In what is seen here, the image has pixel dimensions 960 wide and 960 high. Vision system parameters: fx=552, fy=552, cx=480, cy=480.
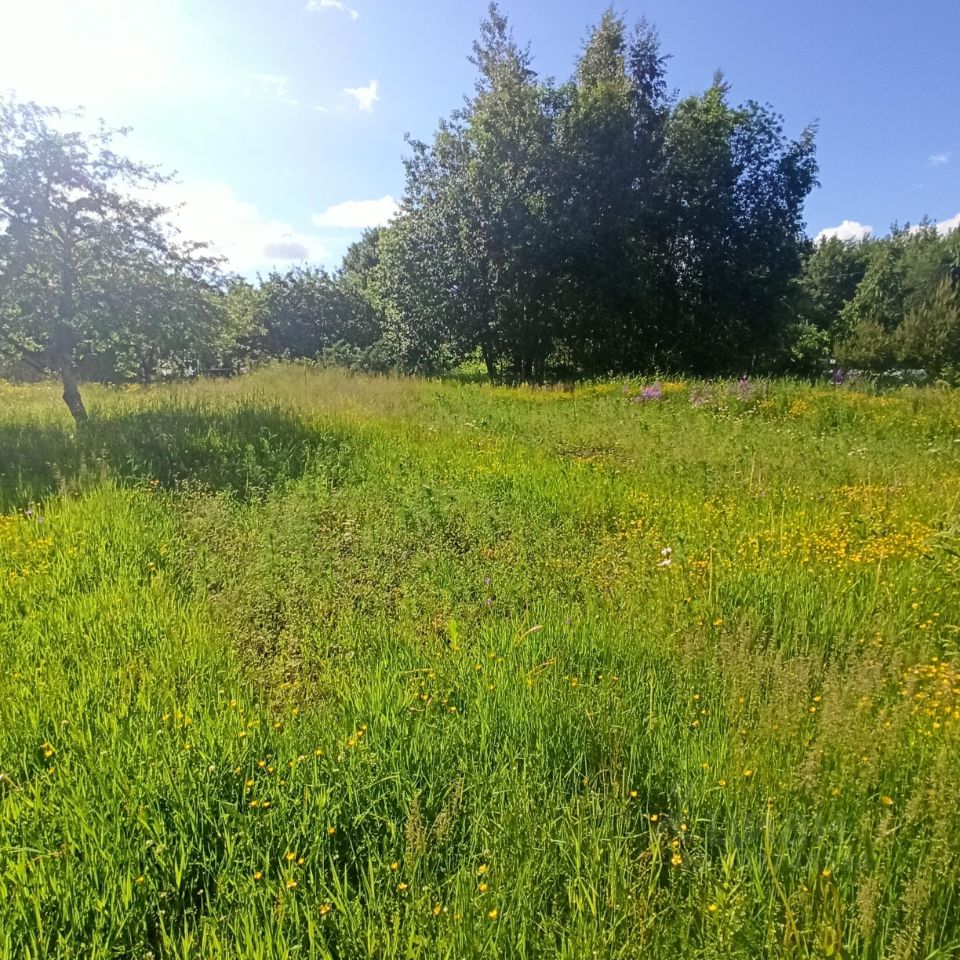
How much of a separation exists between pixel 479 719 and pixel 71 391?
899cm

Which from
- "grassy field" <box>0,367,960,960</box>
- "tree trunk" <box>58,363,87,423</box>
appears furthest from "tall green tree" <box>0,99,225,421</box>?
"grassy field" <box>0,367,960,960</box>

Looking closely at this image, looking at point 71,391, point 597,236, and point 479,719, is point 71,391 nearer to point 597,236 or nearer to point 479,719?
point 479,719

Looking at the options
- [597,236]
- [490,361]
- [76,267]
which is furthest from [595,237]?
[76,267]

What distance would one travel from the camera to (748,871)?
5.49ft

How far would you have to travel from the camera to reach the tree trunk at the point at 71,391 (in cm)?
832

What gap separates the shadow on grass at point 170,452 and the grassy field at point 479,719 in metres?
0.18

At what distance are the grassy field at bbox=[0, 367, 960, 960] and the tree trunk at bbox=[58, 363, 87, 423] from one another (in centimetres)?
307

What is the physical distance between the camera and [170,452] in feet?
22.6

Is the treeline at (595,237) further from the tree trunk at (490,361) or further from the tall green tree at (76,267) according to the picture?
the tall green tree at (76,267)

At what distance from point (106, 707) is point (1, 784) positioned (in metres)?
0.45

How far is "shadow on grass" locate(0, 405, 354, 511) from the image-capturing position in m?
5.82

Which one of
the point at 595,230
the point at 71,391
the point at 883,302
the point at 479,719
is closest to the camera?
the point at 479,719

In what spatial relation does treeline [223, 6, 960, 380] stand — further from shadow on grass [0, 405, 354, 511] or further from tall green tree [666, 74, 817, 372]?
shadow on grass [0, 405, 354, 511]

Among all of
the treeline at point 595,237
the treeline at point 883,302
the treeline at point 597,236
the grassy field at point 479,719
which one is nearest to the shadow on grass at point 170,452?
the grassy field at point 479,719
